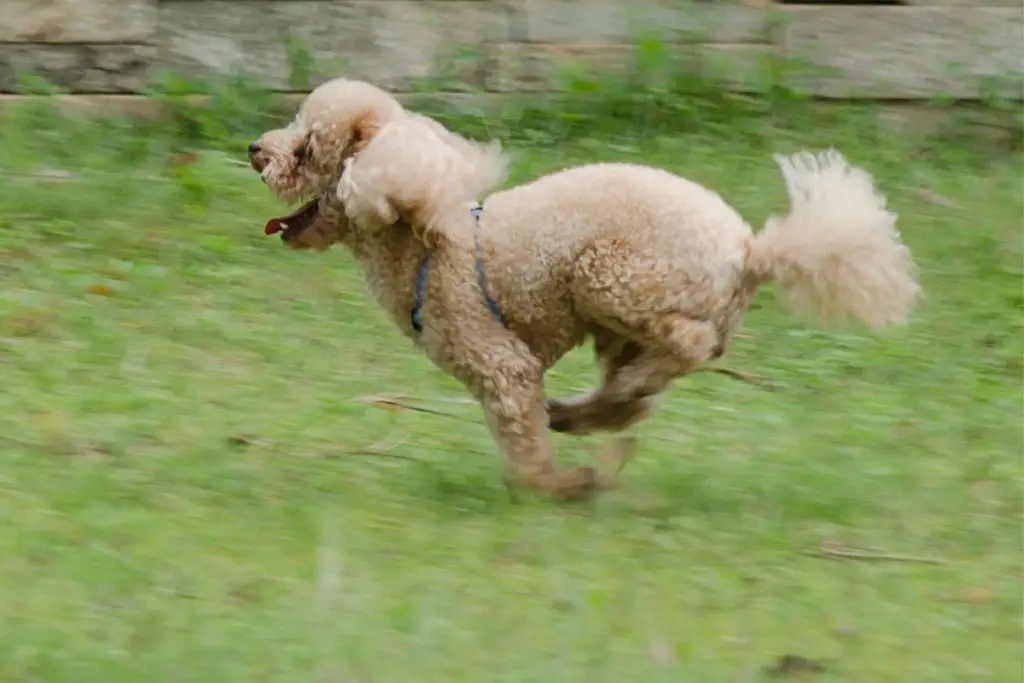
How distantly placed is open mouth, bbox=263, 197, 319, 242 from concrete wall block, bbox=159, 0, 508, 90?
384cm

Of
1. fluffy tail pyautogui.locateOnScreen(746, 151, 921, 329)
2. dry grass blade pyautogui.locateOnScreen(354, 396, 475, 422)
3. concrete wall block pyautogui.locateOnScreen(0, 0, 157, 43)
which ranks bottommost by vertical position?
dry grass blade pyautogui.locateOnScreen(354, 396, 475, 422)

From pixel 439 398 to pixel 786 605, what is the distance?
1937 mm

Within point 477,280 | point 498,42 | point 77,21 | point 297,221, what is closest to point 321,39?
point 498,42

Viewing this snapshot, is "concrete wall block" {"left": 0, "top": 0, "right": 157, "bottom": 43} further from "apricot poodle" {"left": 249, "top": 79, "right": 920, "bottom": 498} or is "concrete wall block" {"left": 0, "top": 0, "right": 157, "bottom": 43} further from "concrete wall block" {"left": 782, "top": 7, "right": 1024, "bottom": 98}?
"apricot poodle" {"left": 249, "top": 79, "right": 920, "bottom": 498}

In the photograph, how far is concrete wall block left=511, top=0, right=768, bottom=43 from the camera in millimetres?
8070

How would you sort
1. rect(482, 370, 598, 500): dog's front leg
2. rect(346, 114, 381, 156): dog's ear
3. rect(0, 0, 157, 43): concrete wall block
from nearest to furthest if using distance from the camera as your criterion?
rect(482, 370, 598, 500): dog's front leg, rect(346, 114, 381, 156): dog's ear, rect(0, 0, 157, 43): concrete wall block

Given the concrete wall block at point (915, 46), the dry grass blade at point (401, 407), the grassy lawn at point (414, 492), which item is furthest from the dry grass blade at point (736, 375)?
the concrete wall block at point (915, 46)

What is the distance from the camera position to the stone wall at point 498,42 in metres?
7.92

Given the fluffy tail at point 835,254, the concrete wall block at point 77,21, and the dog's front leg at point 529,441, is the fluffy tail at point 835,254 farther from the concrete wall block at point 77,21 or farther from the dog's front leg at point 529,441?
the concrete wall block at point 77,21

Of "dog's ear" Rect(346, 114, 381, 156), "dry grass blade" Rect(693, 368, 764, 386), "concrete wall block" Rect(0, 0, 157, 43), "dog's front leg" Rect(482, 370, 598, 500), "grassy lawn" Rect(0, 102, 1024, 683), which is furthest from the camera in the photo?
"concrete wall block" Rect(0, 0, 157, 43)

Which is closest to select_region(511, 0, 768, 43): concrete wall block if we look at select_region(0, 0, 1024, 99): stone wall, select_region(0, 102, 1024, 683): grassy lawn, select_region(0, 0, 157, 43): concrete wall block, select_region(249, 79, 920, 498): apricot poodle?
select_region(0, 0, 1024, 99): stone wall

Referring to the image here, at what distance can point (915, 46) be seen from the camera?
318 inches

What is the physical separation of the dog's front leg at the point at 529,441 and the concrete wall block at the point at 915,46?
4628 mm

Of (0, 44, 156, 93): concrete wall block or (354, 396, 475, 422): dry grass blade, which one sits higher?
(0, 44, 156, 93): concrete wall block
